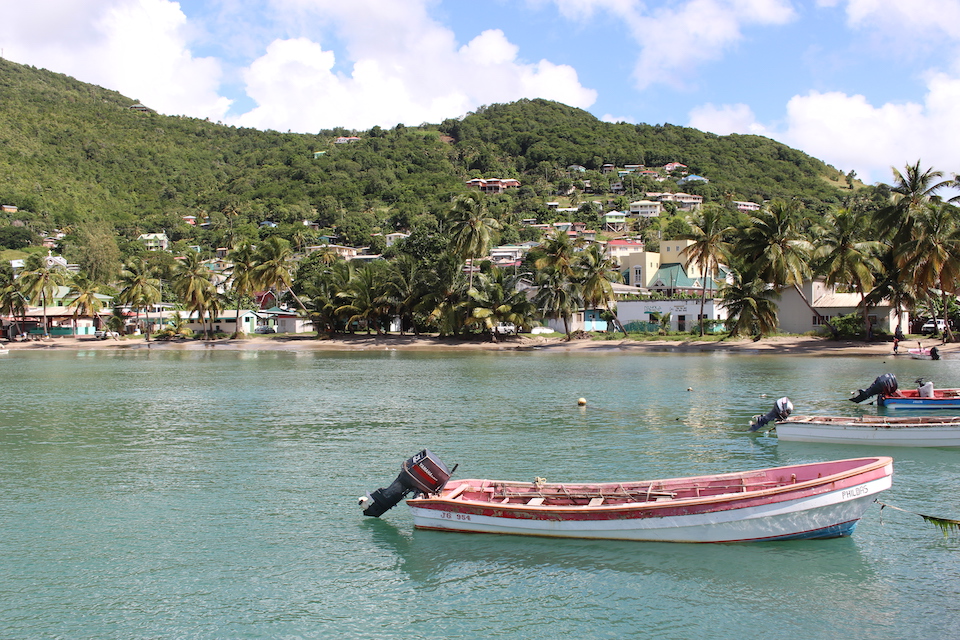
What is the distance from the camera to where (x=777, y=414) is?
25.2 meters

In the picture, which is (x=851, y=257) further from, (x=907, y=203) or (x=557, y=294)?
(x=557, y=294)

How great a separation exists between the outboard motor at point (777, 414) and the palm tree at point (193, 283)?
67.0 metres

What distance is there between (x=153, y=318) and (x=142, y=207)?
11217 centimetres

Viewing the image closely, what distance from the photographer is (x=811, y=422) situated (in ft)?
77.5

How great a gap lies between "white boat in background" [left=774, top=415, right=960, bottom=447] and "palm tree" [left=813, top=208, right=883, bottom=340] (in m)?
38.0

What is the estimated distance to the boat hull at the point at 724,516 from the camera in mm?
13812

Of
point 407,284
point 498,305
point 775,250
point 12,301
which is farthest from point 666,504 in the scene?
point 12,301

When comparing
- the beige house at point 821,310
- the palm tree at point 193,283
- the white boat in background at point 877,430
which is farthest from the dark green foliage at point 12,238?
the white boat in background at point 877,430

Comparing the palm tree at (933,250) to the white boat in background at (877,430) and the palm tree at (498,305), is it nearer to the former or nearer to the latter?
the palm tree at (498,305)

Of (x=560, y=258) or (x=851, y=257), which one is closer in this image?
(x=851, y=257)

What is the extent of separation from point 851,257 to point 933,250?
→ 5837 mm

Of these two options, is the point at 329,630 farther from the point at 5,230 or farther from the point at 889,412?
the point at 5,230

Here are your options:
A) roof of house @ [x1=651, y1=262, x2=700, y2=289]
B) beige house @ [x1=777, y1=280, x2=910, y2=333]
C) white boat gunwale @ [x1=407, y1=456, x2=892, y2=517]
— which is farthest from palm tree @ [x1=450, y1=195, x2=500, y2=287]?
white boat gunwale @ [x1=407, y1=456, x2=892, y2=517]

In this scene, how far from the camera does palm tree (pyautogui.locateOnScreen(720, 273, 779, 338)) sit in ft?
207
